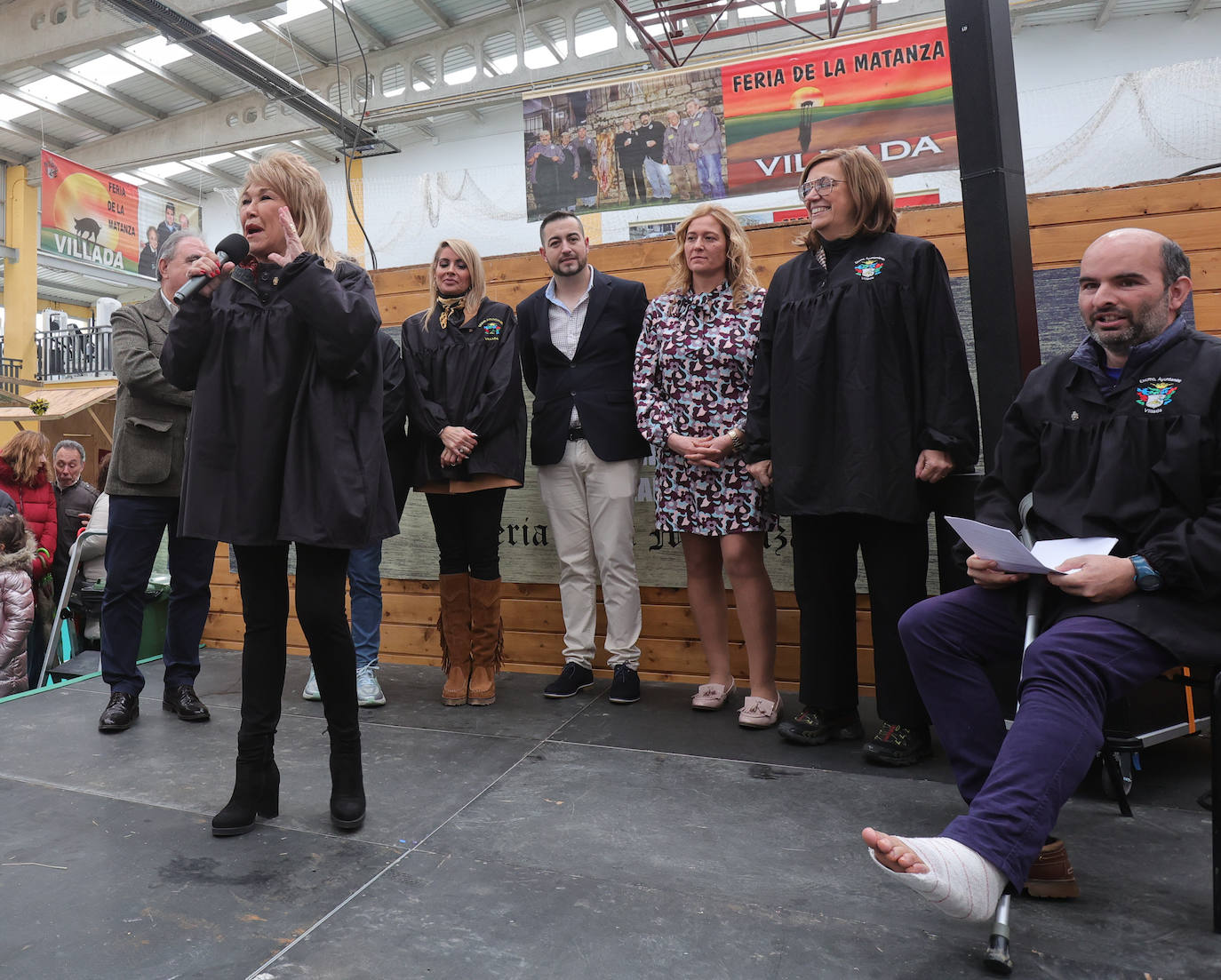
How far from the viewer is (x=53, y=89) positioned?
13.0m

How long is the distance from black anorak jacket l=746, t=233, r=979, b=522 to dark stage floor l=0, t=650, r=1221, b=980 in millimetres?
773

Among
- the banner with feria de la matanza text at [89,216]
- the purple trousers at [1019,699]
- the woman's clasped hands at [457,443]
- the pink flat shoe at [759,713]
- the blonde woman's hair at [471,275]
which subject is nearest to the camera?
the purple trousers at [1019,699]

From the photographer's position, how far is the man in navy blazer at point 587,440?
3086 millimetres

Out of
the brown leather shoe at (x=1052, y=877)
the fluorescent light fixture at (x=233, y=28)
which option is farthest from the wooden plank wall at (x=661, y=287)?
the fluorescent light fixture at (x=233, y=28)

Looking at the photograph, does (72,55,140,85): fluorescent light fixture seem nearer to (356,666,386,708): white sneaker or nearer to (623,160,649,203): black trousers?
(623,160,649,203): black trousers

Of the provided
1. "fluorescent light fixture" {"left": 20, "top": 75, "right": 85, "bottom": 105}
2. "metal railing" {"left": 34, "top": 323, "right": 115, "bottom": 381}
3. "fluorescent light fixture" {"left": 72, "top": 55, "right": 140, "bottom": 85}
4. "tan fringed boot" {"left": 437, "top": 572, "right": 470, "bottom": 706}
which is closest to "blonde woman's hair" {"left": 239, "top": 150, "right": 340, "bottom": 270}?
"tan fringed boot" {"left": 437, "top": 572, "right": 470, "bottom": 706}

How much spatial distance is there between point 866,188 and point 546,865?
1.99 m

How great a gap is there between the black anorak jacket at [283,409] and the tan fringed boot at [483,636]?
1.09 metres

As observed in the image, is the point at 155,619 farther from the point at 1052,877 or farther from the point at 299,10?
the point at 299,10

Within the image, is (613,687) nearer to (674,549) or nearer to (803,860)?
(674,549)

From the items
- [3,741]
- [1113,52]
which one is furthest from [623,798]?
[1113,52]

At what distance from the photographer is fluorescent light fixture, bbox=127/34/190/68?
38.7 ft

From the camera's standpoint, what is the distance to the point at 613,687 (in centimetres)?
306

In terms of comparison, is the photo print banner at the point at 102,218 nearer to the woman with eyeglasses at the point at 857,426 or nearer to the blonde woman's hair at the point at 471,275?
the blonde woman's hair at the point at 471,275
